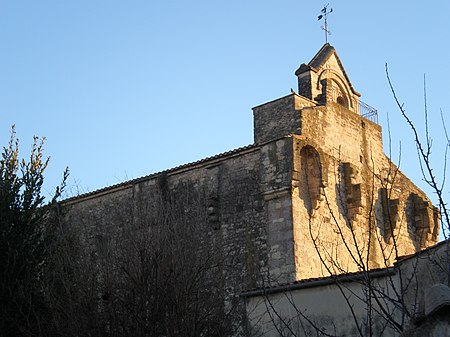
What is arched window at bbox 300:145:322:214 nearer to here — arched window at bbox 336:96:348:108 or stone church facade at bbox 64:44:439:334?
stone church facade at bbox 64:44:439:334

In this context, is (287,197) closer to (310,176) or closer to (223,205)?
(310,176)

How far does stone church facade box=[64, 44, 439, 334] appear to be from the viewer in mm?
16688

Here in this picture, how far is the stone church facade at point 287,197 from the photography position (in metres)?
16.7

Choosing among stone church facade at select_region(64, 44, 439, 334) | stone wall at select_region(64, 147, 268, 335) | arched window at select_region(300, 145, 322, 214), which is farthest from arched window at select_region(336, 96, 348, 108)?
stone wall at select_region(64, 147, 268, 335)

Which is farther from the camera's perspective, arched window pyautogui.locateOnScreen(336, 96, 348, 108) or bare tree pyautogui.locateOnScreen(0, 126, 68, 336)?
arched window pyautogui.locateOnScreen(336, 96, 348, 108)

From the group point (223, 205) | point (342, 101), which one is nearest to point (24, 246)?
point (223, 205)

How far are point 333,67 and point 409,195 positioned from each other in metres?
4.53

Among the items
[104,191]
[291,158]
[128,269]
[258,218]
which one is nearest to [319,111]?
[291,158]

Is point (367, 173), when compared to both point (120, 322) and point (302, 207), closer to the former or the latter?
point (302, 207)

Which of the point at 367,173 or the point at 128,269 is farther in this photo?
the point at 367,173

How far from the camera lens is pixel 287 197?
55.0ft

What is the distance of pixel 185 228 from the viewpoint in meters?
13.0

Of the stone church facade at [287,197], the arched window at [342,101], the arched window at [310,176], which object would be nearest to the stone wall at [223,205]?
the stone church facade at [287,197]

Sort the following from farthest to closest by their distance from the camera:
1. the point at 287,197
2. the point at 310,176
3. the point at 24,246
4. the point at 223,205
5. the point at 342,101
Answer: the point at 342,101
the point at 223,205
the point at 310,176
the point at 287,197
the point at 24,246
